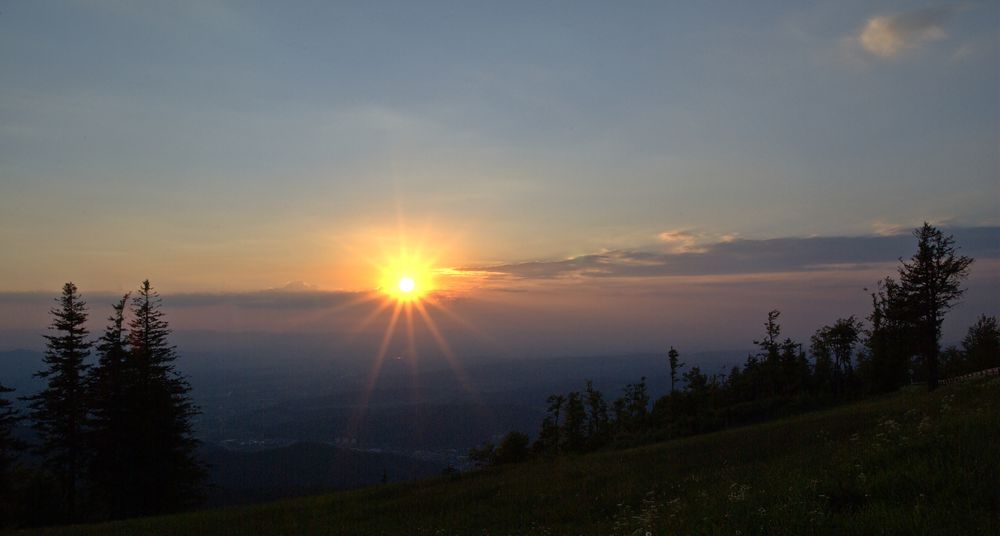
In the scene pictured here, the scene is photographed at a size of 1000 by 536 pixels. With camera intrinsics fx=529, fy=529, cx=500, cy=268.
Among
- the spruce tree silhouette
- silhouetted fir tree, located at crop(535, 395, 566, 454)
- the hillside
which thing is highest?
the spruce tree silhouette

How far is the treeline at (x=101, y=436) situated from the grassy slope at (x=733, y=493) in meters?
16.8

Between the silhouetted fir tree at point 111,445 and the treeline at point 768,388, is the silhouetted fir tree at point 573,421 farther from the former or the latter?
the silhouetted fir tree at point 111,445

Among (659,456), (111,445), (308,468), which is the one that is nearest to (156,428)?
(111,445)

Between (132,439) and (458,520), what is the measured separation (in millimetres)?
34639

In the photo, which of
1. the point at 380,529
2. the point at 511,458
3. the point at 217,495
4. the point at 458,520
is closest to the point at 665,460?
the point at 458,520

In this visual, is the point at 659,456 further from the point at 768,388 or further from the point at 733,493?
the point at 768,388

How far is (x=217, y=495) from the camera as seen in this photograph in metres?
104

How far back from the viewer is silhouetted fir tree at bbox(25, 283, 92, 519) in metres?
39.0

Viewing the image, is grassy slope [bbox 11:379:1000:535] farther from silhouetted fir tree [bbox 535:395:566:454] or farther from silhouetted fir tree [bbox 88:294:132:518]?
silhouetted fir tree [bbox 535:395:566:454]

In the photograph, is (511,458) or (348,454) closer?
(511,458)

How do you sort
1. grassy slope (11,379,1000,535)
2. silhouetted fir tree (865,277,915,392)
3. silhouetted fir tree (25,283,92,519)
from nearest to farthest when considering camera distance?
grassy slope (11,379,1000,535) → silhouetted fir tree (25,283,92,519) → silhouetted fir tree (865,277,915,392)

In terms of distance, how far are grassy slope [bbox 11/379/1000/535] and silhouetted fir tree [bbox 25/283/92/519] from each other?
695 inches

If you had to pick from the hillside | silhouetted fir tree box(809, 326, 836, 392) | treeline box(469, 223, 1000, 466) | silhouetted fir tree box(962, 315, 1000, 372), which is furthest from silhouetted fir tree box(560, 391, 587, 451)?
the hillside

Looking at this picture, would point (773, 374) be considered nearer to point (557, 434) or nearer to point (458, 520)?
point (557, 434)
